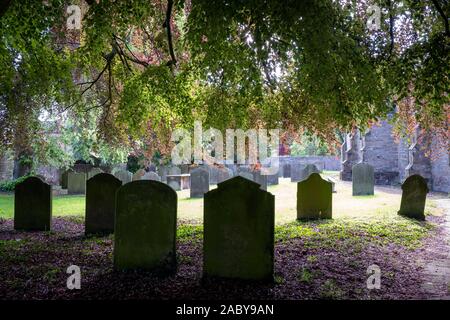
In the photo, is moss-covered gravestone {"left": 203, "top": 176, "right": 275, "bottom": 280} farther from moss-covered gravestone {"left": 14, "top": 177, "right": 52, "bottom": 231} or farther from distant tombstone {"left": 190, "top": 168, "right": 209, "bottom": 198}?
distant tombstone {"left": 190, "top": 168, "right": 209, "bottom": 198}

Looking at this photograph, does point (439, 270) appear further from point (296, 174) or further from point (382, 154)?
point (382, 154)

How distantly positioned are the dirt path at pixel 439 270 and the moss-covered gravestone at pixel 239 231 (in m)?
2.06

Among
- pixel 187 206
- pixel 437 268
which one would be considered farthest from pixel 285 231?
pixel 187 206

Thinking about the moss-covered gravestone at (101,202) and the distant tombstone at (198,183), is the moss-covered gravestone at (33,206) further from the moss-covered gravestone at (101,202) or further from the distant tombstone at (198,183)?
the distant tombstone at (198,183)

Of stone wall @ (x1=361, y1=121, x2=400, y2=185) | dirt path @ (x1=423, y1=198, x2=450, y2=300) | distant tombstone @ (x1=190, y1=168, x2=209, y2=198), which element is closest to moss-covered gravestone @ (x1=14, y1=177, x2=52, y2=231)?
dirt path @ (x1=423, y1=198, x2=450, y2=300)

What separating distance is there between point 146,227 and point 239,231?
131 cm

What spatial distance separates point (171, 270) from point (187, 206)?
8.48 metres

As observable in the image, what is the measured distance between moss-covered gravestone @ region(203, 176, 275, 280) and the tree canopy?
1.60 m

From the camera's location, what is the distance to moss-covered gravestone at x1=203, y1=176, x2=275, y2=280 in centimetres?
492

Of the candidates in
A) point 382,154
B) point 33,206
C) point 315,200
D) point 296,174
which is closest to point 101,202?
point 33,206

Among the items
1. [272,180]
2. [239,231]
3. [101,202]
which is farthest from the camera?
[272,180]

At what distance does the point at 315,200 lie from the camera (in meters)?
9.88
